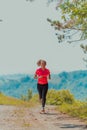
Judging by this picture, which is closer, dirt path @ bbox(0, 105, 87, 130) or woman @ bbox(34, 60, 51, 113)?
dirt path @ bbox(0, 105, 87, 130)

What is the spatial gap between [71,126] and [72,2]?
20.6 feet

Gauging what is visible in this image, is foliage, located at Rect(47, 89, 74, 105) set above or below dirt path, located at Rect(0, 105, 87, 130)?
above

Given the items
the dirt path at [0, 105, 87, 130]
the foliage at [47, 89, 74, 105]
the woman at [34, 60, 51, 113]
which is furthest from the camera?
the foliage at [47, 89, 74, 105]

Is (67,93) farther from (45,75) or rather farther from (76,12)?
(76,12)

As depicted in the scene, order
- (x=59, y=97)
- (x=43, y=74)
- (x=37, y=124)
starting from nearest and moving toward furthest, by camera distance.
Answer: (x=37, y=124)
(x=43, y=74)
(x=59, y=97)

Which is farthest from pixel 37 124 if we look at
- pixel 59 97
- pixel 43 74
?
pixel 59 97

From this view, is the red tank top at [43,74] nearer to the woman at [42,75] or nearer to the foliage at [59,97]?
the woman at [42,75]

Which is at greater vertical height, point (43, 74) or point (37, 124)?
point (43, 74)

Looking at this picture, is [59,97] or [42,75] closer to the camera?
[42,75]

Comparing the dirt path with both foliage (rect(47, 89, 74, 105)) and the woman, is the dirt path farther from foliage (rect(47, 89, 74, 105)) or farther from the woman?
foliage (rect(47, 89, 74, 105))

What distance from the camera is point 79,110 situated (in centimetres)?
2733

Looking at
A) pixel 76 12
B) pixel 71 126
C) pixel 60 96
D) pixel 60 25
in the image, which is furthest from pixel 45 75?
pixel 60 96

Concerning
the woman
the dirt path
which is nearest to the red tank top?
the woman

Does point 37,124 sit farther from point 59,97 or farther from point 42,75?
point 59,97
